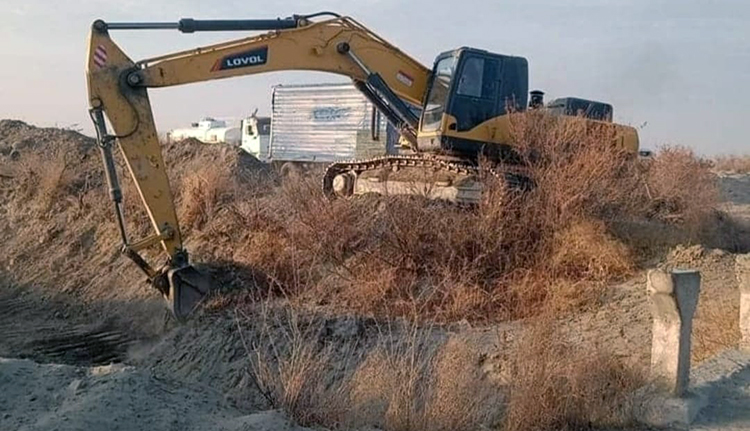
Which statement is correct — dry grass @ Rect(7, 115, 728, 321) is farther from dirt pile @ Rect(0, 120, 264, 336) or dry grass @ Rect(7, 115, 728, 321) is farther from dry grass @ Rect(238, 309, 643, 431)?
dry grass @ Rect(238, 309, 643, 431)

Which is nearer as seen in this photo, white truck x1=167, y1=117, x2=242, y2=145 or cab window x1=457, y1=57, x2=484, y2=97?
cab window x1=457, y1=57, x2=484, y2=97

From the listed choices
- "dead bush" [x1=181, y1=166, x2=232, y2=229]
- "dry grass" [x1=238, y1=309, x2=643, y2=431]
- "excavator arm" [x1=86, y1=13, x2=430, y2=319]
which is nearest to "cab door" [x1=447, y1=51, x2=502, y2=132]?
"excavator arm" [x1=86, y1=13, x2=430, y2=319]

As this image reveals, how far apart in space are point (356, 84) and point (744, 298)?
7.55m

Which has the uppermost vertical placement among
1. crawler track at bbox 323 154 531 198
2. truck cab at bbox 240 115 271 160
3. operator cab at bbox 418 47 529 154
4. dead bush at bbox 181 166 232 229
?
truck cab at bbox 240 115 271 160

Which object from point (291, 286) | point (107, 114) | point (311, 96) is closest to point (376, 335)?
point (291, 286)

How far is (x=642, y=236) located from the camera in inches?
510

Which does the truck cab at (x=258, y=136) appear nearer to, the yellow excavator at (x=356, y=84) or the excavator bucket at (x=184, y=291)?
the yellow excavator at (x=356, y=84)

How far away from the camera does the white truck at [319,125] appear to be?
85.2ft

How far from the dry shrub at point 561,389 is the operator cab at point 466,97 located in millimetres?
6937

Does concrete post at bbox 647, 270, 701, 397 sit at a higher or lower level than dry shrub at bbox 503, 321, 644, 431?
higher

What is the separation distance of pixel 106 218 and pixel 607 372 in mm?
12828

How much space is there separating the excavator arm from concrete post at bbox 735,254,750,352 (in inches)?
276

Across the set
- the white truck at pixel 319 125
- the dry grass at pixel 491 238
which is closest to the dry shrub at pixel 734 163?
the white truck at pixel 319 125

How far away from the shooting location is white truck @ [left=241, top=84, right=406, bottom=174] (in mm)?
25969
